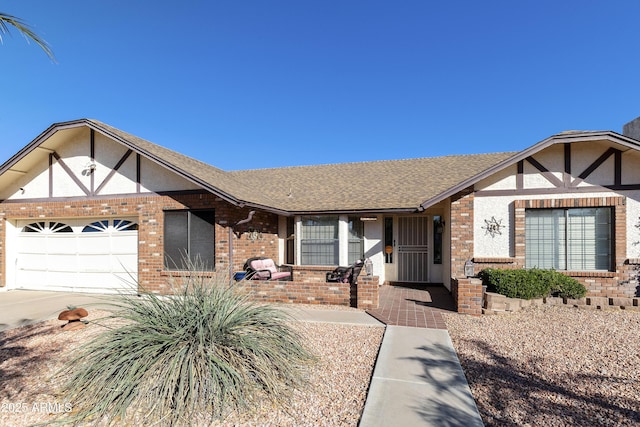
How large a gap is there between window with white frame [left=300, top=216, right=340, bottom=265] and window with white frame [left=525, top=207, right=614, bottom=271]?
5422 mm

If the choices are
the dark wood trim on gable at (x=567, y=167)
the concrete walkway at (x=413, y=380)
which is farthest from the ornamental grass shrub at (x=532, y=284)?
the concrete walkway at (x=413, y=380)

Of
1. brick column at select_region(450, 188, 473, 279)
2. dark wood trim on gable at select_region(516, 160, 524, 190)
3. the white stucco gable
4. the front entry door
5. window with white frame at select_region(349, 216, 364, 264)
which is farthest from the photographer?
the front entry door

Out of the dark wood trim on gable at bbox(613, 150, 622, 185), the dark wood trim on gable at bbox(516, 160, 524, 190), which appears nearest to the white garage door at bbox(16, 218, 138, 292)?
the dark wood trim on gable at bbox(516, 160, 524, 190)

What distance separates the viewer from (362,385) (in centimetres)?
385

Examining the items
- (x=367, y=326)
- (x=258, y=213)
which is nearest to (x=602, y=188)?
(x=367, y=326)

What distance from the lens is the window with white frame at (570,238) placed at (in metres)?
8.09

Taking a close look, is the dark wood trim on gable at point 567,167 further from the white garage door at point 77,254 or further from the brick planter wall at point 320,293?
the white garage door at point 77,254

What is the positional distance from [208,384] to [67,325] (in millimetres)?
4746

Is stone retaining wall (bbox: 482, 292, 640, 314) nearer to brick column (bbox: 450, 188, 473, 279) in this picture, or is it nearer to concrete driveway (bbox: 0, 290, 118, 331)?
brick column (bbox: 450, 188, 473, 279)

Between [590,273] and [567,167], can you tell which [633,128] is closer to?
[567,167]

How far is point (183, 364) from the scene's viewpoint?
331 centimetres

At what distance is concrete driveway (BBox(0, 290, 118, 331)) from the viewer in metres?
6.98

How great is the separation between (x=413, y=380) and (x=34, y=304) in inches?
389

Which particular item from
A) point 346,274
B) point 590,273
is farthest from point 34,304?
point 590,273
